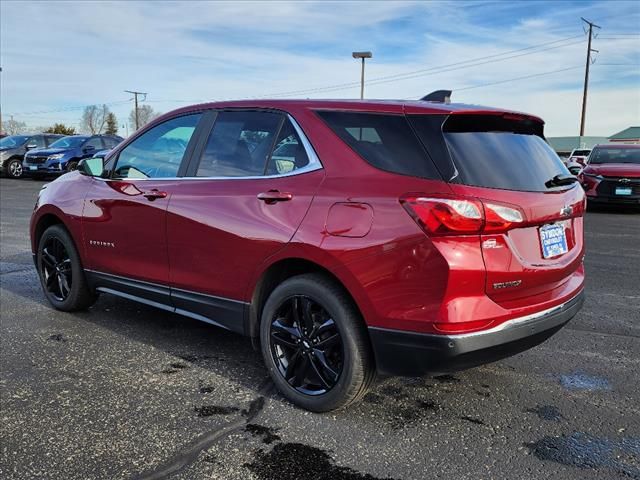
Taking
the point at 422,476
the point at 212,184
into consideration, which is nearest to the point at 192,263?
the point at 212,184

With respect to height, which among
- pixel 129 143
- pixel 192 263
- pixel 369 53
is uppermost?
pixel 369 53

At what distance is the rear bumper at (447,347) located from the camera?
2.74 meters

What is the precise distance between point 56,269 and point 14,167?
19.8 m

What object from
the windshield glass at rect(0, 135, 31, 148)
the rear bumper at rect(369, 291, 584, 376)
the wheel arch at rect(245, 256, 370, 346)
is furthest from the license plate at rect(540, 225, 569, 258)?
the windshield glass at rect(0, 135, 31, 148)

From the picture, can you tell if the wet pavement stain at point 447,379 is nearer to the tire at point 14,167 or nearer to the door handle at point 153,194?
the door handle at point 153,194

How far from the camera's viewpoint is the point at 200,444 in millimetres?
2891

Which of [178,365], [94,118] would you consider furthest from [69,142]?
[94,118]

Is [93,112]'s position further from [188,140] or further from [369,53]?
[188,140]

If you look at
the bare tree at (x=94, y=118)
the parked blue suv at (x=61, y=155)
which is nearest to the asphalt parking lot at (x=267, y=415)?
the parked blue suv at (x=61, y=155)

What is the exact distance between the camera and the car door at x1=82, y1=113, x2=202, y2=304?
4043 mm

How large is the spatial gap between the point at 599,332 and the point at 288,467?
311cm

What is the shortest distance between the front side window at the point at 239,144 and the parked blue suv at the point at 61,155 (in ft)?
58.6

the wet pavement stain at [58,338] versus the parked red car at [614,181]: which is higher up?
the parked red car at [614,181]

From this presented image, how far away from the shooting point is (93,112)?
104 meters
